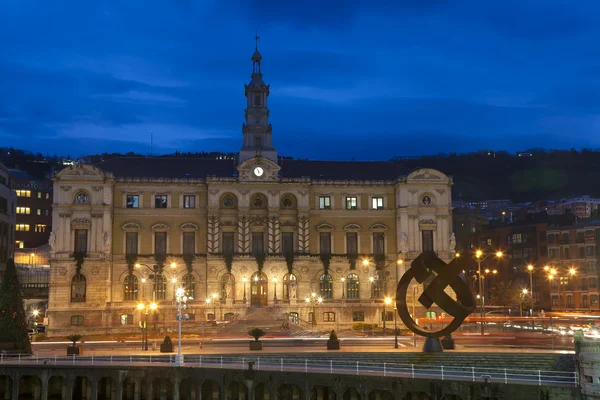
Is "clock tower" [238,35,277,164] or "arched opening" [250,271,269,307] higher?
"clock tower" [238,35,277,164]

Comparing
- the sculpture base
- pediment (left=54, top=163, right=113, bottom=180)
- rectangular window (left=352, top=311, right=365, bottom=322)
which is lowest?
the sculpture base

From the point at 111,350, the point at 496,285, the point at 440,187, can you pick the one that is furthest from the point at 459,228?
the point at 111,350

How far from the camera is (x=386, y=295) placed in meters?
103

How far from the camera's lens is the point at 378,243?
105m

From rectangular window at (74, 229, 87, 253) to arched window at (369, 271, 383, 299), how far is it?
3814 cm

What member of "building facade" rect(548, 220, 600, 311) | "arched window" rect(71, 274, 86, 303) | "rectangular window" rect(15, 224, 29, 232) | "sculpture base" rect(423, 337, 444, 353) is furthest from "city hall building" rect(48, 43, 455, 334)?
"rectangular window" rect(15, 224, 29, 232)

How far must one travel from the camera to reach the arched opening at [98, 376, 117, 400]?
58.4 meters

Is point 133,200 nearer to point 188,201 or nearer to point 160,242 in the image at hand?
point 160,242

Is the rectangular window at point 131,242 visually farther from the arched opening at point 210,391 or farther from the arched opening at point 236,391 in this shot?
the arched opening at point 236,391

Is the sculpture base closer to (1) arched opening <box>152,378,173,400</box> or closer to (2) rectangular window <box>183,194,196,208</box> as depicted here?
(1) arched opening <box>152,378,173,400</box>

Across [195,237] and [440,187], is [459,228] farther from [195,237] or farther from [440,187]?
[195,237]

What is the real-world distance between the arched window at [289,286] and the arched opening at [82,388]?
4322cm

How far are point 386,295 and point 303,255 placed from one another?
12641mm

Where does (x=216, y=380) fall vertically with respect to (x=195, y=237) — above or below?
below
